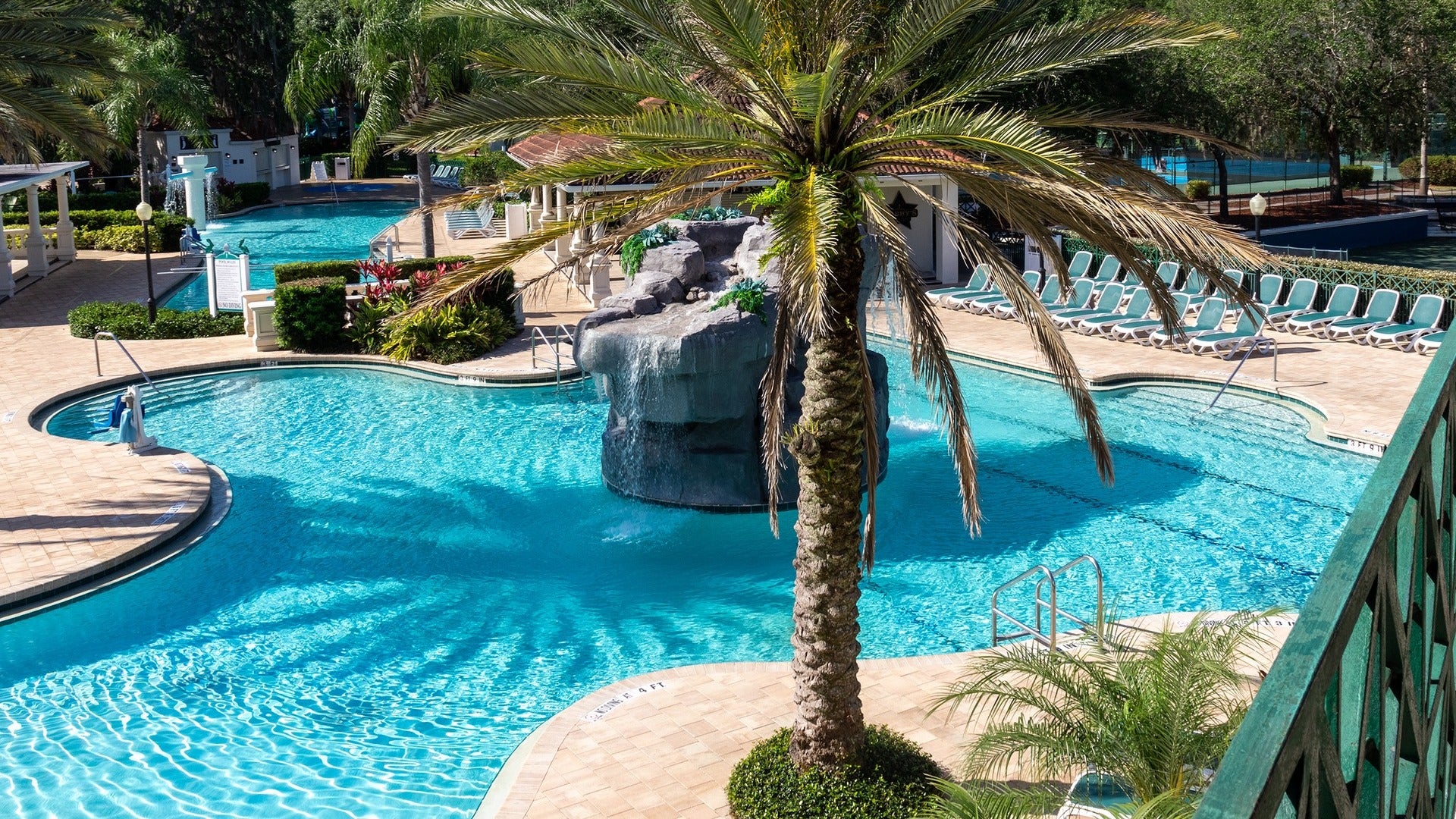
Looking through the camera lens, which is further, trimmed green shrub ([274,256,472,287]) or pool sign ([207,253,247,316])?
trimmed green shrub ([274,256,472,287])

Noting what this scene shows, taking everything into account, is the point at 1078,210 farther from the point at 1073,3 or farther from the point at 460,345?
the point at 1073,3

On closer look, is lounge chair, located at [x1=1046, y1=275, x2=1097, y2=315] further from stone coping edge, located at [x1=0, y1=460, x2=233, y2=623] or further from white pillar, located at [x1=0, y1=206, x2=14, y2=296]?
white pillar, located at [x1=0, y1=206, x2=14, y2=296]

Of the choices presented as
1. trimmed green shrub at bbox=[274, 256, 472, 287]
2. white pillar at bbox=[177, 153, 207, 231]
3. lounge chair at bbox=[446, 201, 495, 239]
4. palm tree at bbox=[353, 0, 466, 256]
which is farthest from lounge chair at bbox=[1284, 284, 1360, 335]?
white pillar at bbox=[177, 153, 207, 231]

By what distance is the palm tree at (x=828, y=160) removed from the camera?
922 centimetres

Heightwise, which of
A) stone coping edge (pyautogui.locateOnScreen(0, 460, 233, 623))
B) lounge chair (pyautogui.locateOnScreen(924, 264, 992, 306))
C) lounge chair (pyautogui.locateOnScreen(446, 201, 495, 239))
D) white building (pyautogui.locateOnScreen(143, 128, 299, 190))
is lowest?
stone coping edge (pyautogui.locateOnScreen(0, 460, 233, 623))

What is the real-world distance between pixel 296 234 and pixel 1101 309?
1135 inches

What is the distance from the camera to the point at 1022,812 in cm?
698

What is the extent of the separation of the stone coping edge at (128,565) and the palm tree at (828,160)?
24.5 feet

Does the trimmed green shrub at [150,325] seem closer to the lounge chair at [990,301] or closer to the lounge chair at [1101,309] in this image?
the lounge chair at [990,301]

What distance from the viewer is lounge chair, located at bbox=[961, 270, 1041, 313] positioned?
28031 millimetres

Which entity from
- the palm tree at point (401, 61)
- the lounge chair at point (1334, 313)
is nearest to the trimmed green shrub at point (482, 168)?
the palm tree at point (401, 61)

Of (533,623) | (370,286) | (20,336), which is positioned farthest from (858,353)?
(20,336)

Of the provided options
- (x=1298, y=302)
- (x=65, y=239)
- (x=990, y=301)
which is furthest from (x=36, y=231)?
(x=1298, y=302)

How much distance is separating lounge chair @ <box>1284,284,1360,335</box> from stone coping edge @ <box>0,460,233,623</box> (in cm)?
1834
